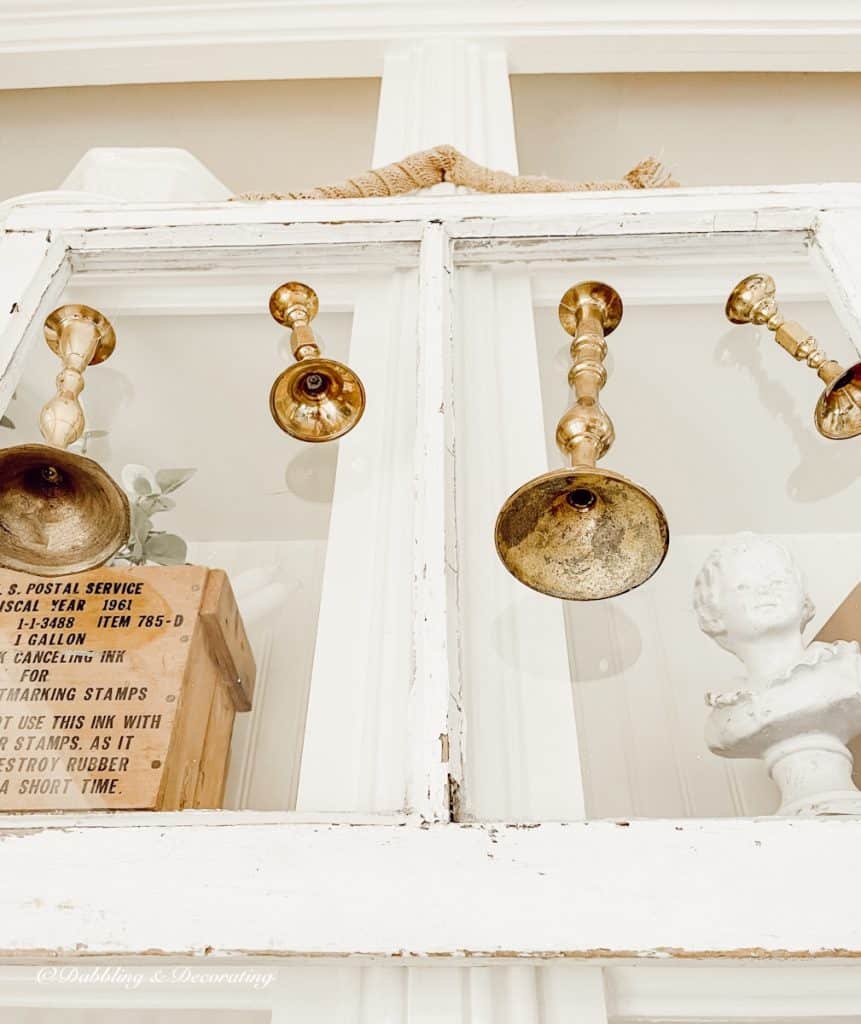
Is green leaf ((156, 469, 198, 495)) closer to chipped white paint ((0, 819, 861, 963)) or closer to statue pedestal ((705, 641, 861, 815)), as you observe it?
chipped white paint ((0, 819, 861, 963))

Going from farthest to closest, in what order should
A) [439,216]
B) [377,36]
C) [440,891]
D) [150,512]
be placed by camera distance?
[377,36] < [439,216] < [150,512] < [440,891]

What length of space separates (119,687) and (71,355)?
1.12ft

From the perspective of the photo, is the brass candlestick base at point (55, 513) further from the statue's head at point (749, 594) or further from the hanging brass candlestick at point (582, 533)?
the statue's head at point (749, 594)

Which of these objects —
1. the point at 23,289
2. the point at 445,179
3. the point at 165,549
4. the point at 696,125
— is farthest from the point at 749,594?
the point at 696,125

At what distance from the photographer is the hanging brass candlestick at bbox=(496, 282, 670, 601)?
64 cm

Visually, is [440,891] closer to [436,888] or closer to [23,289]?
[436,888]

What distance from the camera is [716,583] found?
707 millimetres

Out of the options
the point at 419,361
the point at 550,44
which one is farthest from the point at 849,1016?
the point at 550,44

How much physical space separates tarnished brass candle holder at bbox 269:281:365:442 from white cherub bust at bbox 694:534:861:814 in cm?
34

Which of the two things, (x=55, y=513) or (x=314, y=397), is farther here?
(x=314, y=397)

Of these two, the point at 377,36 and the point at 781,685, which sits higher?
the point at 377,36

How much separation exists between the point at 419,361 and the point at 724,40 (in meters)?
0.97

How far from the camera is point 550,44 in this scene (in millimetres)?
1355

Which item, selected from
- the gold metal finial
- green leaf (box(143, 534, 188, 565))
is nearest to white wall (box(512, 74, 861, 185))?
the gold metal finial
